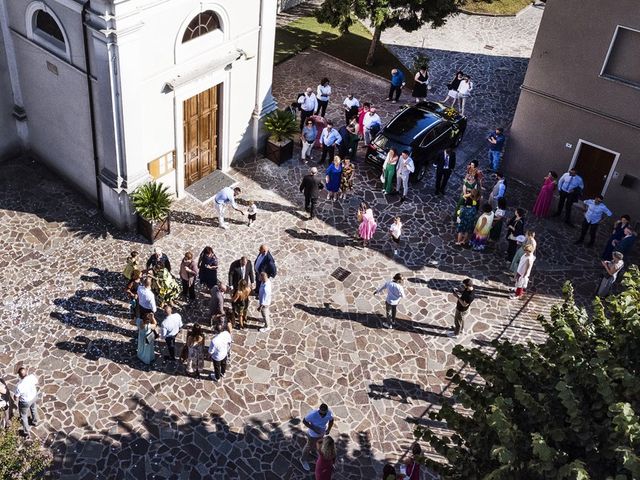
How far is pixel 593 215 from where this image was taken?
20.2 metres

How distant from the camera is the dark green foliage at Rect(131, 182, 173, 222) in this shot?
61.5 feet

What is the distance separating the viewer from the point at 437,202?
22.0 meters

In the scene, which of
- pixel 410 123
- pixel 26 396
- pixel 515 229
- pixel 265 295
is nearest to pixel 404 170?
pixel 410 123

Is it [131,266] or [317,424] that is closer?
[317,424]

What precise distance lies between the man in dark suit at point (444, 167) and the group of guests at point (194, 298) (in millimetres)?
6808

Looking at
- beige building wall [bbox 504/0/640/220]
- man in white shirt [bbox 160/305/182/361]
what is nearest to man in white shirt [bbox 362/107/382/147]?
beige building wall [bbox 504/0/640/220]

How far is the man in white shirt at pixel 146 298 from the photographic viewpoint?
1611 cm

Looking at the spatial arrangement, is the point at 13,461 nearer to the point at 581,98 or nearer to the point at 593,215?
the point at 593,215

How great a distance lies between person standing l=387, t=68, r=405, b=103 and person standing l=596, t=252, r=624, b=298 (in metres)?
10.0

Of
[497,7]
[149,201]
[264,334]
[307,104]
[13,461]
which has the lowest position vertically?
[264,334]

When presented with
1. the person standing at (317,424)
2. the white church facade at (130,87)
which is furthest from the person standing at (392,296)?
the white church facade at (130,87)

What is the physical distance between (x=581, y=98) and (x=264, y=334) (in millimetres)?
11417

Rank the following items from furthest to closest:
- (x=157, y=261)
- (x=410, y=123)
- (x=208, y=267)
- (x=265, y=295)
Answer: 1. (x=410, y=123)
2. (x=208, y=267)
3. (x=157, y=261)
4. (x=265, y=295)

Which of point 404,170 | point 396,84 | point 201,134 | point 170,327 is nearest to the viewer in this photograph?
point 170,327
